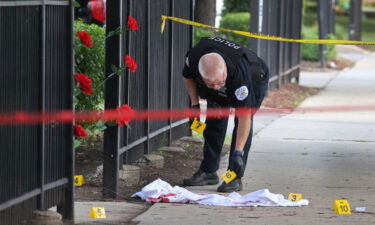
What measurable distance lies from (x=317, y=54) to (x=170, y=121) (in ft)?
51.1

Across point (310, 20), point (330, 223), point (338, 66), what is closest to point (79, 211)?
point (330, 223)

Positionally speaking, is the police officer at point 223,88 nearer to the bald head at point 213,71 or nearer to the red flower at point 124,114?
the bald head at point 213,71

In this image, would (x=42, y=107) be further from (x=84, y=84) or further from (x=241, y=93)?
(x=241, y=93)

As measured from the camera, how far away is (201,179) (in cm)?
772

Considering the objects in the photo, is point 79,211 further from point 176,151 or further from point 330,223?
point 176,151

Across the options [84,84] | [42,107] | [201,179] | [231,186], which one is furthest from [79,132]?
[201,179]

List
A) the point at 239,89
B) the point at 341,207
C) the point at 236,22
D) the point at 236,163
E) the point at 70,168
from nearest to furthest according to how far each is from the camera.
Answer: the point at 70,168 < the point at 341,207 < the point at 239,89 < the point at 236,163 < the point at 236,22

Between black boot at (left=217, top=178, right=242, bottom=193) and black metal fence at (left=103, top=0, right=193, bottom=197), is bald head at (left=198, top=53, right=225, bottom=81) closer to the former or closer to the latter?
black metal fence at (left=103, top=0, right=193, bottom=197)

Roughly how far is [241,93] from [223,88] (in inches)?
7.3

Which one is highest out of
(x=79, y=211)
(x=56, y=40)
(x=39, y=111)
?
(x=56, y=40)

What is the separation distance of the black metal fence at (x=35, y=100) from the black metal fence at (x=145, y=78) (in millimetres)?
1048

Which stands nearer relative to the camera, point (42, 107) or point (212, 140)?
point (42, 107)

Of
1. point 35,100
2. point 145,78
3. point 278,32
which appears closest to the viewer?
point 35,100

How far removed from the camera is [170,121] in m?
9.41
